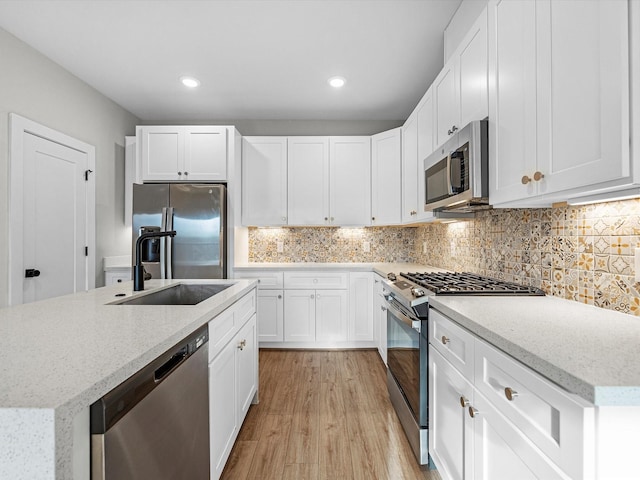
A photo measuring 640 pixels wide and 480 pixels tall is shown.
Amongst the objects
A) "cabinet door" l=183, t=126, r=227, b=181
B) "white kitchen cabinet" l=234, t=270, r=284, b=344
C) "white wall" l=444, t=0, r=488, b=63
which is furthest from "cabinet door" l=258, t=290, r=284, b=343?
"white wall" l=444, t=0, r=488, b=63

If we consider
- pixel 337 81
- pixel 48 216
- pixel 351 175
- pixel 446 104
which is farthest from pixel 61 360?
pixel 351 175

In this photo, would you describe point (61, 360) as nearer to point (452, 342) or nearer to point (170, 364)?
point (170, 364)

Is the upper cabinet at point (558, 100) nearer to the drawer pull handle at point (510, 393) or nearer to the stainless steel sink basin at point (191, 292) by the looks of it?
the drawer pull handle at point (510, 393)

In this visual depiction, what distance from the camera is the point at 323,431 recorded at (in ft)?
6.61

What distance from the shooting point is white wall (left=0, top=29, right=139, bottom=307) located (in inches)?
93.4

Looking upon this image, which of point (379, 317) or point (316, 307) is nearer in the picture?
point (379, 317)

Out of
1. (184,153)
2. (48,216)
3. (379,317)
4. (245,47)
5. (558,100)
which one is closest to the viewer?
(558,100)

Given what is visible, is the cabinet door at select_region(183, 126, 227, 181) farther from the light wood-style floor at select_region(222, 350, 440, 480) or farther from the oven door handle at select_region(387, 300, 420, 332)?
the oven door handle at select_region(387, 300, 420, 332)

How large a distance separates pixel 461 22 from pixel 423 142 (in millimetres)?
814

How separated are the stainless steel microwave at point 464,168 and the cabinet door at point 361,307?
152 centimetres

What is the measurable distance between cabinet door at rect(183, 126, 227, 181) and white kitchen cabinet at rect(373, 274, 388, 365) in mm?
1939

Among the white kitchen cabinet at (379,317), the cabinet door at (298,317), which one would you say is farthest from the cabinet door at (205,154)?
the white kitchen cabinet at (379,317)

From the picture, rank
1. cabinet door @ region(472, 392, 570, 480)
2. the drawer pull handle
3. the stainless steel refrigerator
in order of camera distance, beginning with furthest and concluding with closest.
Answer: the stainless steel refrigerator < the drawer pull handle < cabinet door @ region(472, 392, 570, 480)

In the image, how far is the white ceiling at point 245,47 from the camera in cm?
212
